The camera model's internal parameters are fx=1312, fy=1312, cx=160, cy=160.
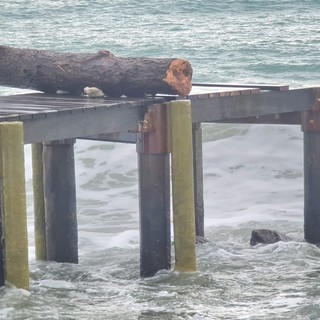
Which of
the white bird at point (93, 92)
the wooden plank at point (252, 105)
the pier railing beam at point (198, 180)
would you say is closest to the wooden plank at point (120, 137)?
the white bird at point (93, 92)

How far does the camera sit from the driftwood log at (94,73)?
1458 cm

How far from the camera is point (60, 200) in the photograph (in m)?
15.4

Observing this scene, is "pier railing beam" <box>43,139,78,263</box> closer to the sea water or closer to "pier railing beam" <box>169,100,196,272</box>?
the sea water

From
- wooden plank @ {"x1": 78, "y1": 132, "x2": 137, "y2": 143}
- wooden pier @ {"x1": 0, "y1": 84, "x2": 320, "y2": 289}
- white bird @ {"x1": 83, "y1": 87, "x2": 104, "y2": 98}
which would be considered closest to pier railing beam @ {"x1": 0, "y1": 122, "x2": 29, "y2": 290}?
wooden pier @ {"x1": 0, "y1": 84, "x2": 320, "y2": 289}

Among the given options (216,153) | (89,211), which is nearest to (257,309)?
(89,211)

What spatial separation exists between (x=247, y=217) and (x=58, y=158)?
14.5 ft

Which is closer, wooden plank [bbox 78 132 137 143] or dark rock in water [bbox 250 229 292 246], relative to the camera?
wooden plank [bbox 78 132 137 143]

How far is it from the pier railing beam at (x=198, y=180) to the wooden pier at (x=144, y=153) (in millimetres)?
13

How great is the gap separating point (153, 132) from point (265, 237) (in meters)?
2.94

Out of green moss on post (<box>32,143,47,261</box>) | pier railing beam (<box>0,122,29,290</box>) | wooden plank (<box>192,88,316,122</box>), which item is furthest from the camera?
green moss on post (<box>32,143,47,261</box>)

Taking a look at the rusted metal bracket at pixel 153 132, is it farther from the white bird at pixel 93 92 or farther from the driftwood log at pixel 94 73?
the white bird at pixel 93 92

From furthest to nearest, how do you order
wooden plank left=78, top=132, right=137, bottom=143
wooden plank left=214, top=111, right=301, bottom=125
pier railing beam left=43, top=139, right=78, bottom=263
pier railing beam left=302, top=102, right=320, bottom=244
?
wooden plank left=214, top=111, right=301, bottom=125 → pier railing beam left=302, top=102, right=320, bottom=244 → pier railing beam left=43, top=139, right=78, bottom=263 → wooden plank left=78, top=132, right=137, bottom=143

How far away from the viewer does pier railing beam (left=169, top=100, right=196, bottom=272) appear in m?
14.0

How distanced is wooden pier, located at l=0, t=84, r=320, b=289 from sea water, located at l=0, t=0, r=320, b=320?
355 mm
